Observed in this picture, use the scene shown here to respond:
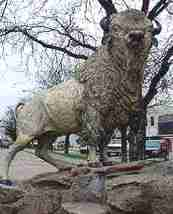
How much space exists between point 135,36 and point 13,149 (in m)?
2.78

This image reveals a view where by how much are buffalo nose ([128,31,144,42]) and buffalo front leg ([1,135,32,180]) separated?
7.49 feet

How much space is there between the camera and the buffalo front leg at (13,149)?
7148 mm

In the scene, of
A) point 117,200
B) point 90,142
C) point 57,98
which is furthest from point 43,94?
point 117,200

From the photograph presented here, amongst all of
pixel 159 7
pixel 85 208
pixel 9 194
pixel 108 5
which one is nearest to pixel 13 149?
pixel 9 194

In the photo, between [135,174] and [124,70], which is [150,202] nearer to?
[135,174]

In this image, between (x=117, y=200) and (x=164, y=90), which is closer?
(x=117, y=200)

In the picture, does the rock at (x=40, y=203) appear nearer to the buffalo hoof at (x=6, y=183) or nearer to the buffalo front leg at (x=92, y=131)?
the buffalo hoof at (x=6, y=183)

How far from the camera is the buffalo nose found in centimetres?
604

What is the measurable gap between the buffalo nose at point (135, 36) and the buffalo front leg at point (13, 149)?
2.28 meters

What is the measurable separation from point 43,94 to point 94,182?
6.11 feet

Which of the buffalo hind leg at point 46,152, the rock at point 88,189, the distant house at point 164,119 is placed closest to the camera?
the rock at point 88,189

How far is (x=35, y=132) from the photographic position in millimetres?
7062

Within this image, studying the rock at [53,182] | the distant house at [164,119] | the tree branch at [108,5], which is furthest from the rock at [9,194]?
the distant house at [164,119]

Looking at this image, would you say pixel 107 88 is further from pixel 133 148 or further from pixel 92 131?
pixel 133 148
